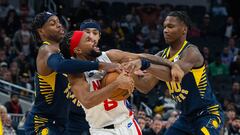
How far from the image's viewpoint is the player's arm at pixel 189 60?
7922 mm

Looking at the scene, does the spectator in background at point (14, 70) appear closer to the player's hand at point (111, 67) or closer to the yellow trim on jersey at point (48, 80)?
the yellow trim on jersey at point (48, 80)

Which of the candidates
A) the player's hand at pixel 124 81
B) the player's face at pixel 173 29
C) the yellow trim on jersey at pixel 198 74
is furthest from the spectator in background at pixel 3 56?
the player's hand at pixel 124 81

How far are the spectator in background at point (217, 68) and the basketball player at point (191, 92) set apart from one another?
9.77 m

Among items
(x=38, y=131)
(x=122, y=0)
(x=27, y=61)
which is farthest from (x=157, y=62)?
(x=122, y=0)

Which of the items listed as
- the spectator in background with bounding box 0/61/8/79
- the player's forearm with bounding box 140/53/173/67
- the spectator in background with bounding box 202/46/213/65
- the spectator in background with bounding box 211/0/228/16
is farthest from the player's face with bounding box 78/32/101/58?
the spectator in background with bounding box 211/0/228/16

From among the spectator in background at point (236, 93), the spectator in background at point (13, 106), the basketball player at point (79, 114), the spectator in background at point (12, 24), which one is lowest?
the spectator in background at point (236, 93)

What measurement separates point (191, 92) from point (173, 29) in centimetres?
79

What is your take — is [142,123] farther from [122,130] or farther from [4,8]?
[4,8]

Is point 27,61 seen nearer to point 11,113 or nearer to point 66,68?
point 11,113

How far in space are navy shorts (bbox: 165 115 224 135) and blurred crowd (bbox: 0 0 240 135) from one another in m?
4.69

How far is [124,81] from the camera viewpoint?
6.94 meters

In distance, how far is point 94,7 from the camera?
20.7 meters

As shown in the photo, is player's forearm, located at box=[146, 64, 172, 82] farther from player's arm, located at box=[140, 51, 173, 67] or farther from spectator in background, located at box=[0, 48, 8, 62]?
spectator in background, located at box=[0, 48, 8, 62]

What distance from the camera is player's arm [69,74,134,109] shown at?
6938 millimetres
